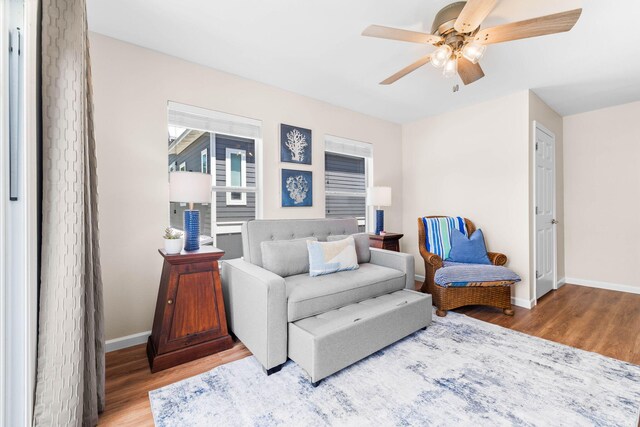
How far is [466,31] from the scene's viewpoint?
1670 mm

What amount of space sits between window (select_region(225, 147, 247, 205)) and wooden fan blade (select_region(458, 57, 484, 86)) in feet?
7.04

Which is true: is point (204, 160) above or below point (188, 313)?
above

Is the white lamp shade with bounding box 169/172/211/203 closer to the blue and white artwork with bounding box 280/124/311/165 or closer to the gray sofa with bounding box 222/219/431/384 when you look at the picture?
the gray sofa with bounding box 222/219/431/384

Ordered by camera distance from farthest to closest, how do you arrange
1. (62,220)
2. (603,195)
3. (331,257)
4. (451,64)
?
(603,195) → (331,257) → (451,64) → (62,220)

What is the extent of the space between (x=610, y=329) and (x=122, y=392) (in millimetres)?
4015

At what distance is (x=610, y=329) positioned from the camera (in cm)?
257

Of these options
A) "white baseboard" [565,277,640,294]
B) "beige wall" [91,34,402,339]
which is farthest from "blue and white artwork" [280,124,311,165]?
"white baseboard" [565,277,640,294]

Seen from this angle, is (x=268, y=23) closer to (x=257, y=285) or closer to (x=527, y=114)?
(x=257, y=285)

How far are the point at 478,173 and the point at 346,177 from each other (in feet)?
5.69

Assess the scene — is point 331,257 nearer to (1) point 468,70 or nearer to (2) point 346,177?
(2) point 346,177

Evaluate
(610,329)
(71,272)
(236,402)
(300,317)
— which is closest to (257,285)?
(300,317)

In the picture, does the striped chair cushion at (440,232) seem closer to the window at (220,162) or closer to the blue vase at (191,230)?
the window at (220,162)

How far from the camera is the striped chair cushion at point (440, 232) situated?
338 centimetres

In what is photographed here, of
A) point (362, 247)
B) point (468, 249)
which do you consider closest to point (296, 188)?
point (362, 247)
